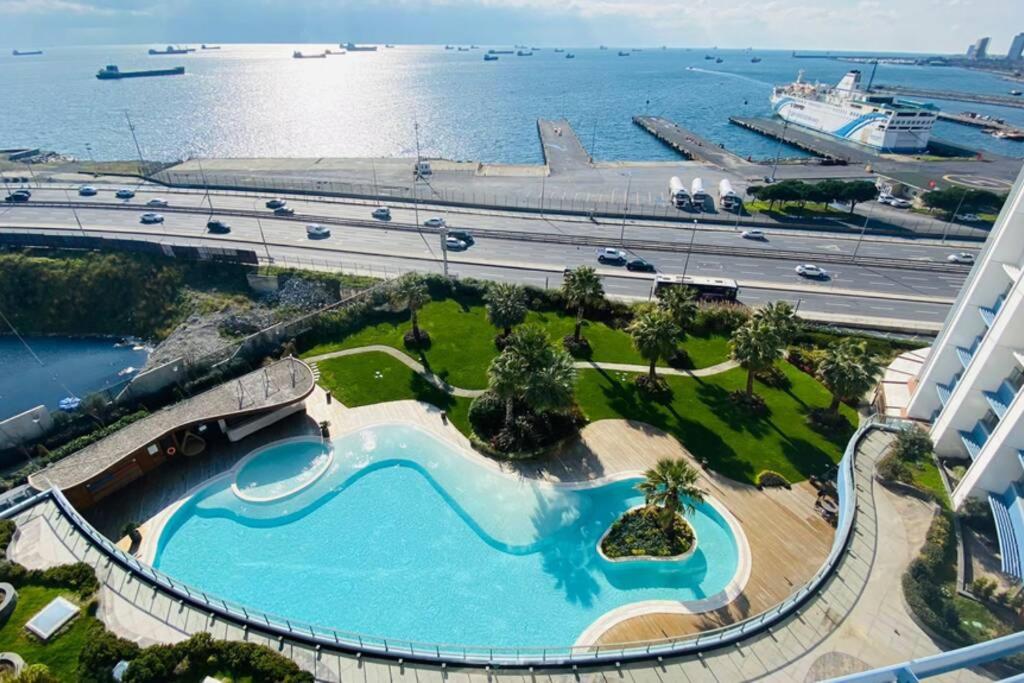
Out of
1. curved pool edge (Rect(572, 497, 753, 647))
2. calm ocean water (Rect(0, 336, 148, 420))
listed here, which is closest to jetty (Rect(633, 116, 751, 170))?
curved pool edge (Rect(572, 497, 753, 647))

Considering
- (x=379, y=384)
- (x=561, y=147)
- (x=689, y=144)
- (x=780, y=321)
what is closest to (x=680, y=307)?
(x=780, y=321)

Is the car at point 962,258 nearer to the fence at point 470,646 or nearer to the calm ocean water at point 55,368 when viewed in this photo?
the fence at point 470,646

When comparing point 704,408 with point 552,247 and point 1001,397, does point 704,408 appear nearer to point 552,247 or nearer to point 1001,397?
point 1001,397

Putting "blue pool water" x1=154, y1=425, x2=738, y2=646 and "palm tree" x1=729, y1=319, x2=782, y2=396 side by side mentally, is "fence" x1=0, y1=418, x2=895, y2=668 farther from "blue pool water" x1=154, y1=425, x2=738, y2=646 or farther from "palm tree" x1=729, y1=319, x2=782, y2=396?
"palm tree" x1=729, y1=319, x2=782, y2=396

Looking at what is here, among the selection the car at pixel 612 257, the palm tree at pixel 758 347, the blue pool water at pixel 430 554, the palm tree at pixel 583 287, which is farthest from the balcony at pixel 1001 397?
the car at pixel 612 257

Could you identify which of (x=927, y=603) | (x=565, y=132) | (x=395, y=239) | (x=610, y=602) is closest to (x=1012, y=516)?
(x=927, y=603)

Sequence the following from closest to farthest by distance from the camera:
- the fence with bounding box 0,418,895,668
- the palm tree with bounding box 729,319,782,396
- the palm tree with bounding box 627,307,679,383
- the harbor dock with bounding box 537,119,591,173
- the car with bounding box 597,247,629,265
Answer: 1. the fence with bounding box 0,418,895,668
2. the palm tree with bounding box 729,319,782,396
3. the palm tree with bounding box 627,307,679,383
4. the car with bounding box 597,247,629,265
5. the harbor dock with bounding box 537,119,591,173
